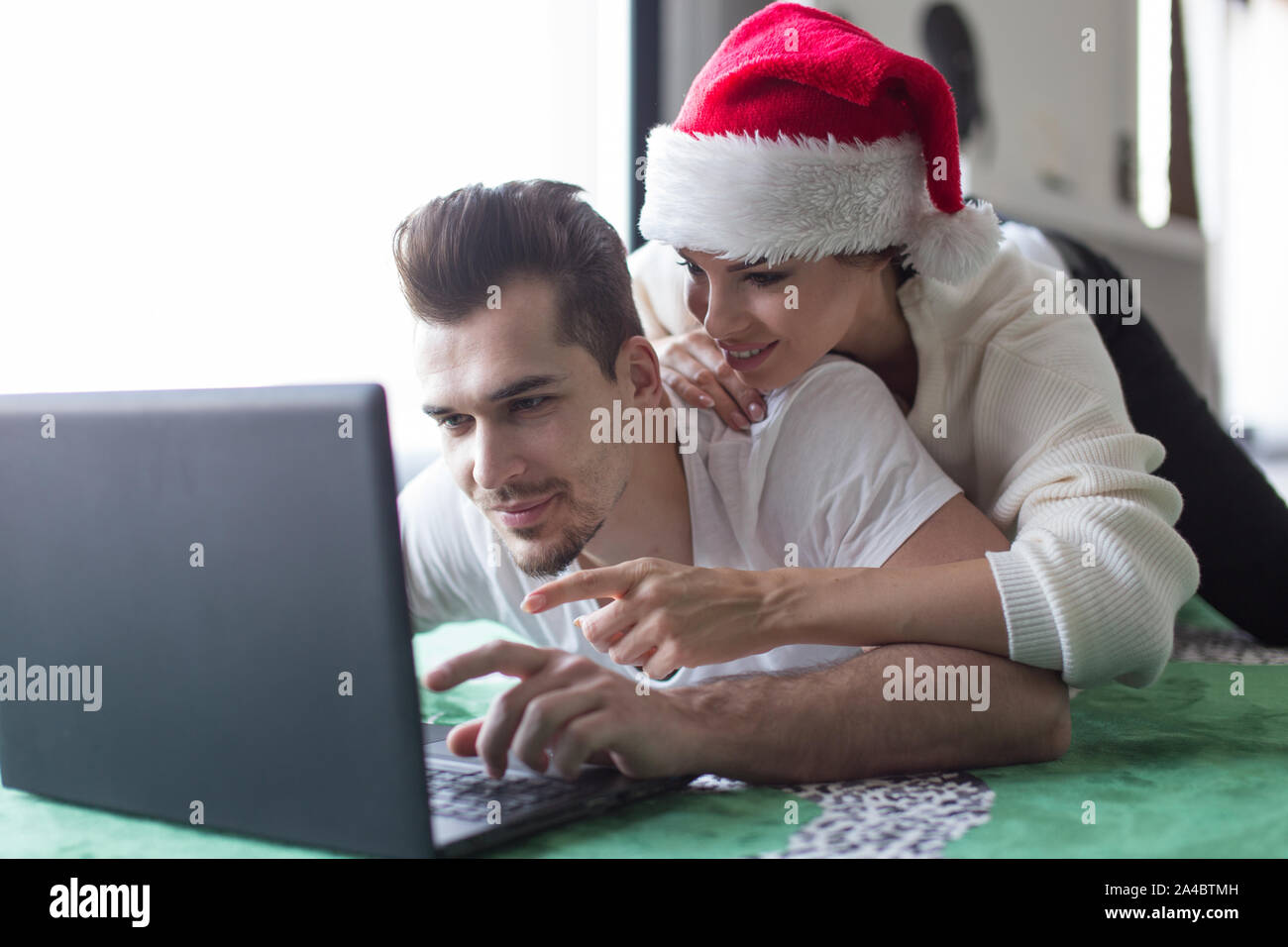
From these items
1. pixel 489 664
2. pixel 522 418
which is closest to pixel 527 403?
pixel 522 418

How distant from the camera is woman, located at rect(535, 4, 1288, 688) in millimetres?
1117

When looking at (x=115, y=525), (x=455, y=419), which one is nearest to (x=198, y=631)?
(x=115, y=525)

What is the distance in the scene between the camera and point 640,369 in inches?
56.3

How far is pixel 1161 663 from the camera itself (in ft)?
3.91

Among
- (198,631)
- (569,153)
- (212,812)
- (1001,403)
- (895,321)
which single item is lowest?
(212,812)

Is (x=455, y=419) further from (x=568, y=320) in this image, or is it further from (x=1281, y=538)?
(x=1281, y=538)

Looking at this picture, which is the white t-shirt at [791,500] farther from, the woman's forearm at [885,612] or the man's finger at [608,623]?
the man's finger at [608,623]

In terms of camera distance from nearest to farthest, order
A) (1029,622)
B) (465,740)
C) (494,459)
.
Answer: (465,740)
(1029,622)
(494,459)

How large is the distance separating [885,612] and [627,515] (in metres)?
0.41

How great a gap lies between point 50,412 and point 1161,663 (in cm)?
102

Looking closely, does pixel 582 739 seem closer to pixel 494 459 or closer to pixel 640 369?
pixel 494 459

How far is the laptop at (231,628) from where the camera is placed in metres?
0.76

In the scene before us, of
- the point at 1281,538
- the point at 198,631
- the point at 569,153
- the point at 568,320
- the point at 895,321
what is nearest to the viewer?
the point at 198,631

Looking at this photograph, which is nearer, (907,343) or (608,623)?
(608,623)
